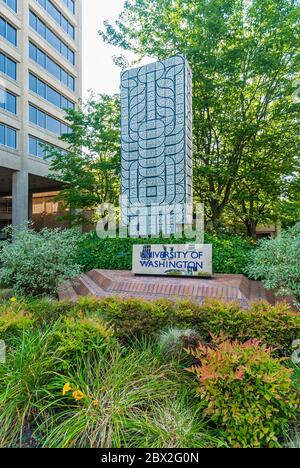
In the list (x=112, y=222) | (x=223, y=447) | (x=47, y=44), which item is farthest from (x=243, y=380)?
(x=47, y=44)

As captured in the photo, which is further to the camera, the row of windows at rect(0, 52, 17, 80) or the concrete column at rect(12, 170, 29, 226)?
the concrete column at rect(12, 170, 29, 226)

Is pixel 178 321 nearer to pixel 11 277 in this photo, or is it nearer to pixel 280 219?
pixel 11 277

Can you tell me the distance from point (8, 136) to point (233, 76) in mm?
14466

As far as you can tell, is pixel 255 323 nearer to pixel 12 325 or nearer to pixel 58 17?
pixel 12 325

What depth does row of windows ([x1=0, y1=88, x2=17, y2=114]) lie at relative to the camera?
18.3 m

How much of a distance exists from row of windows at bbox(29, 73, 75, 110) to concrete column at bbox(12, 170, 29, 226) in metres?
6.15

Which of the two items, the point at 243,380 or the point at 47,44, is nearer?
the point at 243,380

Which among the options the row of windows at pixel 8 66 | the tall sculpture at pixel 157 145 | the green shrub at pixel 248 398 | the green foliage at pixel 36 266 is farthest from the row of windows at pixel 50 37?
the green shrub at pixel 248 398

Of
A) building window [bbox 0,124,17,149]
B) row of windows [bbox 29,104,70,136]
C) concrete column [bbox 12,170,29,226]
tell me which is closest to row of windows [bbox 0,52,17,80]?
row of windows [bbox 29,104,70,136]

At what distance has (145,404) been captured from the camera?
242 centimetres

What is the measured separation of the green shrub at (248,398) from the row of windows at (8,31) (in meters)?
22.9

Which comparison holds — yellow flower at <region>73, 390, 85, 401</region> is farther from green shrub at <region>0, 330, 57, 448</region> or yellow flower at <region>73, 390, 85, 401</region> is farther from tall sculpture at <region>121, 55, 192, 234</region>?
Result: tall sculpture at <region>121, 55, 192, 234</region>

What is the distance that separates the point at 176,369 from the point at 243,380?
0.81 m
